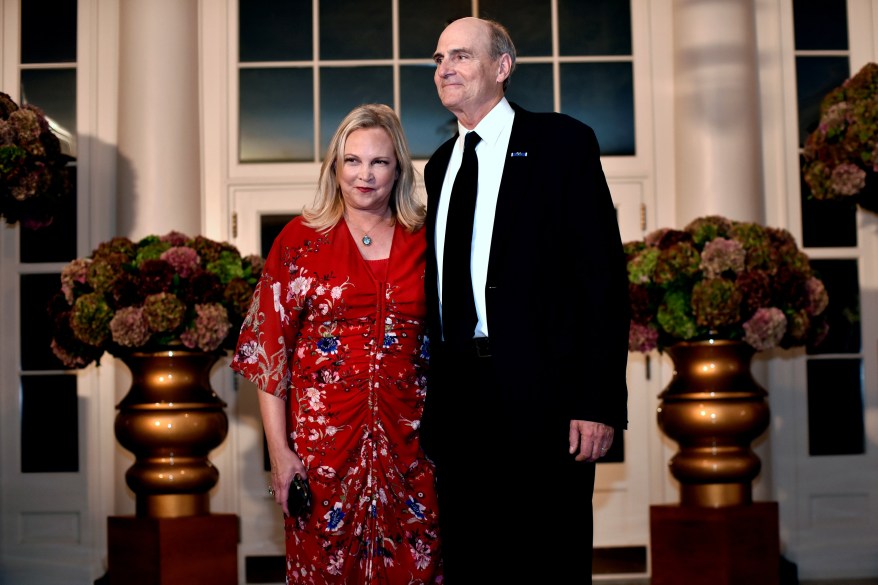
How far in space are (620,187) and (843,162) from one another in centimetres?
137

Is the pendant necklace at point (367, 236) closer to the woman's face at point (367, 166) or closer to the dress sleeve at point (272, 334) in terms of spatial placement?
the woman's face at point (367, 166)

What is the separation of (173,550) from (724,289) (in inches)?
74.8

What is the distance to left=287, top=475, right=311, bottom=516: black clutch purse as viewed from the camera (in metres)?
2.14

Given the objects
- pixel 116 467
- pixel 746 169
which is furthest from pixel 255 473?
pixel 746 169

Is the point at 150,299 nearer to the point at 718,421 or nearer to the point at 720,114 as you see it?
the point at 718,421

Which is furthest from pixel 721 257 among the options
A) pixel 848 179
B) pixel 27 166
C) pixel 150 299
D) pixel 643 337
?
pixel 27 166

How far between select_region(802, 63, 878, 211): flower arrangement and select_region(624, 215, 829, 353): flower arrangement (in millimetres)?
239

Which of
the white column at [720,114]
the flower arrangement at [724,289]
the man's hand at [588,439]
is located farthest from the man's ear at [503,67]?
the white column at [720,114]

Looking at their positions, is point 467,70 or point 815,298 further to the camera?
point 815,298

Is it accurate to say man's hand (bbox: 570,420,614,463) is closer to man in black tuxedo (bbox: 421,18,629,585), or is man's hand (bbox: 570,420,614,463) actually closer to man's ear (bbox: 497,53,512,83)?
man in black tuxedo (bbox: 421,18,629,585)

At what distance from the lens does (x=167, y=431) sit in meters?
3.32

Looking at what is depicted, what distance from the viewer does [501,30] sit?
2199mm

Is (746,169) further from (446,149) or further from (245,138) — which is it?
(446,149)

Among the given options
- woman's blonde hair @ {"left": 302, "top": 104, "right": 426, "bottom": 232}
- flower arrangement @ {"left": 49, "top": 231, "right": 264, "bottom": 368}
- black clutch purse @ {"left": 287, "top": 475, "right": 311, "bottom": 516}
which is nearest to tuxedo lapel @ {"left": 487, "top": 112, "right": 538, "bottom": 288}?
woman's blonde hair @ {"left": 302, "top": 104, "right": 426, "bottom": 232}
